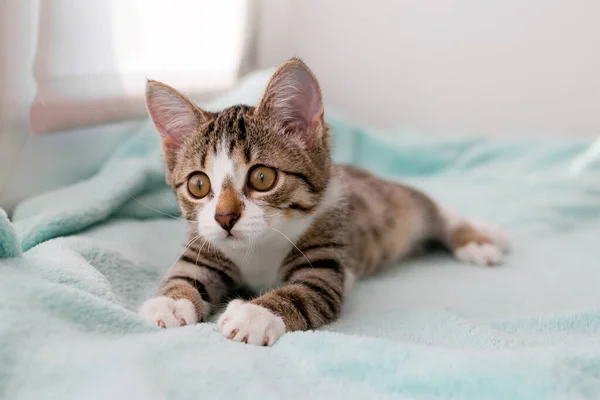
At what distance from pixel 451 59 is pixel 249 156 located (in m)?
2.19

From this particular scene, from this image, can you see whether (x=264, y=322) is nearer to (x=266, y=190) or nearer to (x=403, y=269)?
(x=266, y=190)

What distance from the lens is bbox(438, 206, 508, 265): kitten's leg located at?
1.53m

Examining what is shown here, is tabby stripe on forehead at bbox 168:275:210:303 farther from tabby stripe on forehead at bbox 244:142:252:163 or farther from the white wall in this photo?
the white wall

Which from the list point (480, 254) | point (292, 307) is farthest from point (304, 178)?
point (480, 254)

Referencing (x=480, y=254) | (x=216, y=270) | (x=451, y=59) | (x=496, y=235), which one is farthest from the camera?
(x=451, y=59)

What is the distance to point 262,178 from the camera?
1.03 meters

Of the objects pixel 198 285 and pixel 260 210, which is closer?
pixel 260 210

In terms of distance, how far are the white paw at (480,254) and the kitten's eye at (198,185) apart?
831 millimetres

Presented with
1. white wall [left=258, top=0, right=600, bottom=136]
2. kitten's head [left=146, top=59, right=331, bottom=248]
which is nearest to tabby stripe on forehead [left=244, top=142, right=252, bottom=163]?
kitten's head [left=146, top=59, right=331, bottom=248]

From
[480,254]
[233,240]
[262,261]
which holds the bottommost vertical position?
[480,254]

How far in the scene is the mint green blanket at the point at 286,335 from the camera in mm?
684

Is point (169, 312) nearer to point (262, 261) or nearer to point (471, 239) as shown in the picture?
point (262, 261)

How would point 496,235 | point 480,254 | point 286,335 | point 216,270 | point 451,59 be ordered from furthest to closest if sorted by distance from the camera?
point 451,59 < point 496,235 < point 480,254 < point 216,270 < point 286,335

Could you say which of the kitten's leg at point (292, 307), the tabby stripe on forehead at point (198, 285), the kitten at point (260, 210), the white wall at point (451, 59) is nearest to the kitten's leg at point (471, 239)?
the kitten at point (260, 210)
